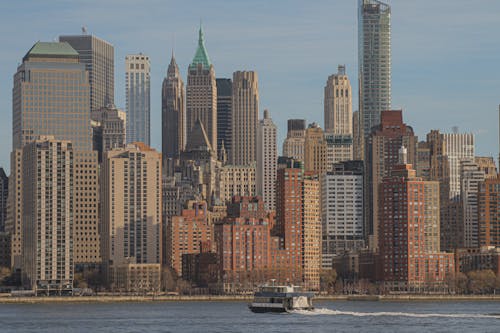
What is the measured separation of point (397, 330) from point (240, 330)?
20.2 metres

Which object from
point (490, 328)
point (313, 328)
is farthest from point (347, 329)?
point (490, 328)

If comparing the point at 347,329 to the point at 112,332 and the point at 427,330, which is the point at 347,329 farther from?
the point at 112,332

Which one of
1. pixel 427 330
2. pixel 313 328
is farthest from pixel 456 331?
pixel 313 328

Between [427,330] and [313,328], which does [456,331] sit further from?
[313,328]

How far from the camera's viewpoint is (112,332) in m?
199

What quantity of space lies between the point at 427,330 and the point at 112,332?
40.5 m

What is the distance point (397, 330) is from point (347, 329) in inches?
254

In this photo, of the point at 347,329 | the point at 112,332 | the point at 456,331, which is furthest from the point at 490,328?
the point at 112,332

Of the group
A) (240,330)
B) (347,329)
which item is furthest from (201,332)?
(347,329)

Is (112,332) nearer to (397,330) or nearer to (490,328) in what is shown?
(397,330)

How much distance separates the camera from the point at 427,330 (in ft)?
649

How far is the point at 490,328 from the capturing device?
199125 millimetres

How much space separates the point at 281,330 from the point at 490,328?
89.3 feet

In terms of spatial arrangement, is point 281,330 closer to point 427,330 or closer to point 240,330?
point 240,330
